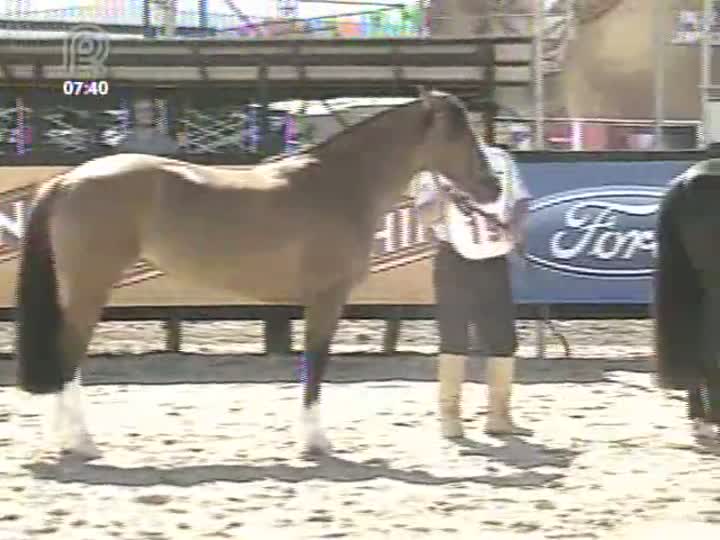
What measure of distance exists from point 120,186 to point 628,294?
14.9 feet

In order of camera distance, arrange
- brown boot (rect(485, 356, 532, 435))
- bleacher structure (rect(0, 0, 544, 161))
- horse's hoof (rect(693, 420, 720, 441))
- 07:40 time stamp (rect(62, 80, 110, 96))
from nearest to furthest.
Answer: horse's hoof (rect(693, 420, 720, 441)) → brown boot (rect(485, 356, 532, 435)) → bleacher structure (rect(0, 0, 544, 161)) → 07:40 time stamp (rect(62, 80, 110, 96))

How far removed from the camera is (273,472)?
19.7 ft

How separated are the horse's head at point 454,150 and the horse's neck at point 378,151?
0.22 feet

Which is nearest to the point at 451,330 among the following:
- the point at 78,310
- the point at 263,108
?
the point at 78,310

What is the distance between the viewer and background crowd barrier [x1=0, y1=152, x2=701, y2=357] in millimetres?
9469

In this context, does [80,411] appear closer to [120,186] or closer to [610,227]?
[120,186]

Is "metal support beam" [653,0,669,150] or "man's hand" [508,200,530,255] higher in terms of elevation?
"metal support beam" [653,0,669,150]

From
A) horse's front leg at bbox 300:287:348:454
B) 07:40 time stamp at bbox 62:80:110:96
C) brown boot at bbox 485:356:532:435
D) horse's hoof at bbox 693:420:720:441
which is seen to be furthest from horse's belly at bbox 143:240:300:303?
07:40 time stamp at bbox 62:80:110:96

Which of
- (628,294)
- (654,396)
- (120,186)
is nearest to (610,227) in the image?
(628,294)

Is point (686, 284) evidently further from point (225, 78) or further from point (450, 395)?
point (225, 78)

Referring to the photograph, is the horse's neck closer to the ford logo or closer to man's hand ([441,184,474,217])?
man's hand ([441,184,474,217])

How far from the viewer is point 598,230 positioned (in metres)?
9.48

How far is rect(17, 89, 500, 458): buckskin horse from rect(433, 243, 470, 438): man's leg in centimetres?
40

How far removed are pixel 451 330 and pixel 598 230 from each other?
289cm
